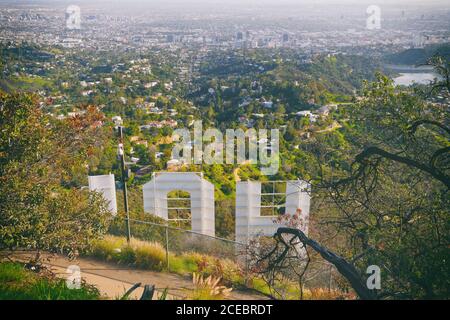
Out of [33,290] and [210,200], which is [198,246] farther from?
[33,290]

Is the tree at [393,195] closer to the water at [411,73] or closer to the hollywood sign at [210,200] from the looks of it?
the hollywood sign at [210,200]

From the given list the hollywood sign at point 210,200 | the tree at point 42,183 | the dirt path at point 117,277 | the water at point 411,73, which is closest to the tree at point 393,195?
the dirt path at point 117,277

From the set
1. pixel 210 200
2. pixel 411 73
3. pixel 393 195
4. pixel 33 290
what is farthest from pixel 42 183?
pixel 411 73

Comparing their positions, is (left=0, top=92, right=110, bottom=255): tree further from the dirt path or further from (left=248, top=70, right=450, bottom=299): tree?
(left=248, top=70, right=450, bottom=299): tree

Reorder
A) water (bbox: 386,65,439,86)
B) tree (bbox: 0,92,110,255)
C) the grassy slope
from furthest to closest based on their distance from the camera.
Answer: water (bbox: 386,65,439,86) → tree (bbox: 0,92,110,255) → the grassy slope

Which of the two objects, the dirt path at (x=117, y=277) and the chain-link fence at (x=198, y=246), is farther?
the chain-link fence at (x=198, y=246)

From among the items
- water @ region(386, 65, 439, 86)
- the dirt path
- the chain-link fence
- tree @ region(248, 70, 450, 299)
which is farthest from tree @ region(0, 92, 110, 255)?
water @ region(386, 65, 439, 86)
